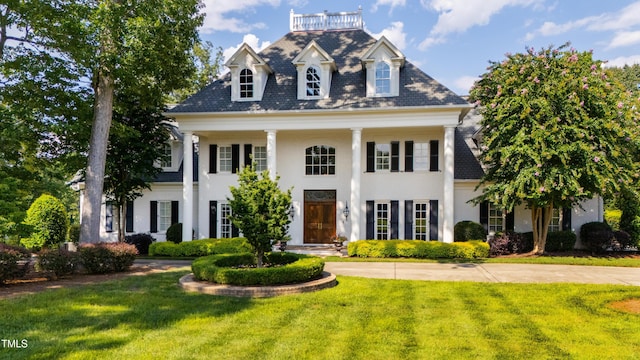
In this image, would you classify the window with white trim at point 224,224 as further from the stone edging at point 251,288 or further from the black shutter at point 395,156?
the stone edging at point 251,288

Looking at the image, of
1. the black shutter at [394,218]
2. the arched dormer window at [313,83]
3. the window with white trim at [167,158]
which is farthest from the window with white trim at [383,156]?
the window with white trim at [167,158]

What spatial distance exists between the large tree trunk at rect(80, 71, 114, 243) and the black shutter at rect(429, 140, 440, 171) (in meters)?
13.7

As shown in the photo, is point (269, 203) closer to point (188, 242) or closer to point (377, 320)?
point (377, 320)

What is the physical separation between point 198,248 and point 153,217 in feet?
17.3

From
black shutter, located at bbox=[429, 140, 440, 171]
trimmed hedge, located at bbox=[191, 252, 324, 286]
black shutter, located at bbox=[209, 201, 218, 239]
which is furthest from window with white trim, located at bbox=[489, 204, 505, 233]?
black shutter, located at bbox=[209, 201, 218, 239]

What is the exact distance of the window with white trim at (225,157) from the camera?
20562 millimetres

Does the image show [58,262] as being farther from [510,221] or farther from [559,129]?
[510,221]

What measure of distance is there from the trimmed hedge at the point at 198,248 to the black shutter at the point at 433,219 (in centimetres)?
863

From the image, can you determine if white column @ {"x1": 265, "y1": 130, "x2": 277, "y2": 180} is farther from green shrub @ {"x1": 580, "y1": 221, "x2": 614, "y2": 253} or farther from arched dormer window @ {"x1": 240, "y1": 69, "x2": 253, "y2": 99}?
green shrub @ {"x1": 580, "y1": 221, "x2": 614, "y2": 253}

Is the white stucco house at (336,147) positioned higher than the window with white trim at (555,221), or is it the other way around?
the white stucco house at (336,147)

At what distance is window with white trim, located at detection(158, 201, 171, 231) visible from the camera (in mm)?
21047

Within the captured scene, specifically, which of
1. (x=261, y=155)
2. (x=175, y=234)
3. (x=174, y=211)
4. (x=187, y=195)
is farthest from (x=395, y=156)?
(x=174, y=211)

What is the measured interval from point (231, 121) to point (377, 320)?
527 inches

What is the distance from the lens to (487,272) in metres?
12.8
